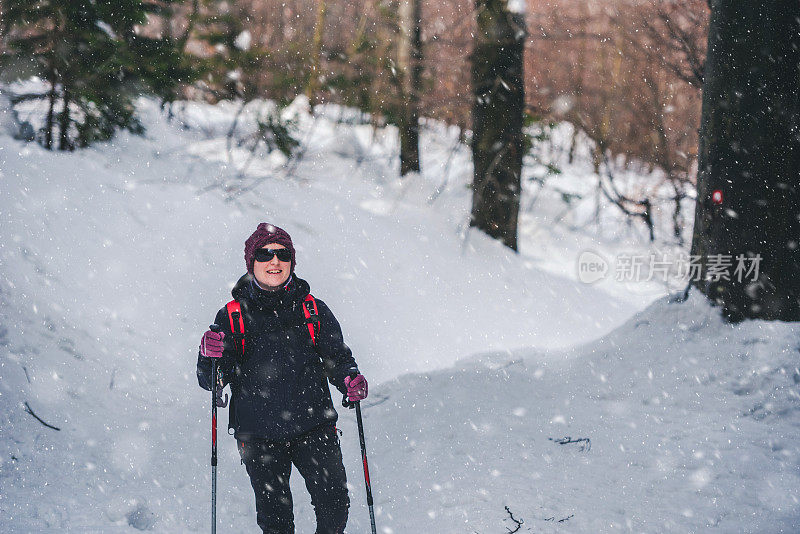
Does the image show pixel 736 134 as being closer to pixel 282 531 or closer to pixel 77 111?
pixel 282 531

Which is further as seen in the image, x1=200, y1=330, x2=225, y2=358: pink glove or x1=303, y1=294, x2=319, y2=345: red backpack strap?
x1=303, y1=294, x2=319, y2=345: red backpack strap

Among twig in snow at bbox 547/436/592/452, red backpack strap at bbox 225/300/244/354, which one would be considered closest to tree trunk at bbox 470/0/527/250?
twig in snow at bbox 547/436/592/452

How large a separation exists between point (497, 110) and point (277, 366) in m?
8.82

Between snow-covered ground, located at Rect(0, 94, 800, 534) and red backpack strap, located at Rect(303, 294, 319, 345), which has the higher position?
red backpack strap, located at Rect(303, 294, 319, 345)

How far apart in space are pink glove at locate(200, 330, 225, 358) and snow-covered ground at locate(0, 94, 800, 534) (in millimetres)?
1562

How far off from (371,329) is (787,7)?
5.50 meters

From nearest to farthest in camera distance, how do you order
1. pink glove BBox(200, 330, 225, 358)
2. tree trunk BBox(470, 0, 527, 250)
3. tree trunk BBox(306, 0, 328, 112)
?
1. pink glove BBox(200, 330, 225, 358)
2. tree trunk BBox(470, 0, 527, 250)
3. tree trunk BBox(306, 0, 328, 112)

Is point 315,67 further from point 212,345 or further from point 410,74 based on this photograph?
point 212,345

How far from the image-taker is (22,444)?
4.40 meters

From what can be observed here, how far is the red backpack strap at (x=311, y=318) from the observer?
3.41 metres

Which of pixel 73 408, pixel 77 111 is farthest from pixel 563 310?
pixel 77 111

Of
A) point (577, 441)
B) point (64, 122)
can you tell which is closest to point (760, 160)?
point (577, 441)

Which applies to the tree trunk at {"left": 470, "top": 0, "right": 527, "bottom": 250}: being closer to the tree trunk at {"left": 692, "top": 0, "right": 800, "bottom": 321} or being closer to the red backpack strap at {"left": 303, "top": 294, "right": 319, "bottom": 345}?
the tree trunk at {"left": 692, "top": 0, "right": 800, "bottom": 321}

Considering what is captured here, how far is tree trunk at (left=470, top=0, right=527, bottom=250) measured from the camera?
434 inches
